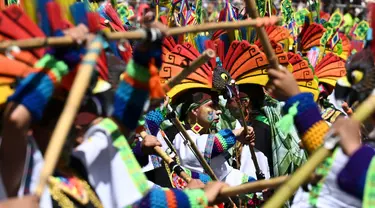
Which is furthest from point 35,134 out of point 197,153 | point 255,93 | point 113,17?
point 255,93

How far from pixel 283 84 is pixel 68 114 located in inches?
37.9

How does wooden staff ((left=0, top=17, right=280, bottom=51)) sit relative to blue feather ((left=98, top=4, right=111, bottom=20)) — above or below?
below

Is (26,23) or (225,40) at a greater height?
(26,23)

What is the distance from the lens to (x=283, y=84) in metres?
2.72

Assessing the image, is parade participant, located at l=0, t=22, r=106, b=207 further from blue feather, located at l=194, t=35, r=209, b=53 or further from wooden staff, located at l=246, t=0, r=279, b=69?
blue feather, located at l=194, t=35, r=209, b=53

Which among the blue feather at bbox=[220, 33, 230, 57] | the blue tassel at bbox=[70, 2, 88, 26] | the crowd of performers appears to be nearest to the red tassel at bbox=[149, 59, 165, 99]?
the crowd of performers

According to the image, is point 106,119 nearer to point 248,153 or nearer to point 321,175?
point 321,175

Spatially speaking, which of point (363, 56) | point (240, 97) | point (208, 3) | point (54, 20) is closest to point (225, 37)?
point (240, 97)

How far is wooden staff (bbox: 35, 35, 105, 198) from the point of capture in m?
2.04

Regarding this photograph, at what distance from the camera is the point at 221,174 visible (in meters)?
4.79

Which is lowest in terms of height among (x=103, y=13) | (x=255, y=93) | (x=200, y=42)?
(x=255, y=93)

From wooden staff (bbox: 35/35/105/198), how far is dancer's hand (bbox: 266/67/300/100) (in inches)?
31.2

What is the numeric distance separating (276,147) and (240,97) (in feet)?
1.52

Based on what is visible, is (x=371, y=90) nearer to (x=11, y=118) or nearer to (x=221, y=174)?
(x=11, y=118)
